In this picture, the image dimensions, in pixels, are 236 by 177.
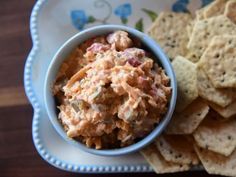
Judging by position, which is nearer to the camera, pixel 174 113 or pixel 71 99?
pixel 71 99

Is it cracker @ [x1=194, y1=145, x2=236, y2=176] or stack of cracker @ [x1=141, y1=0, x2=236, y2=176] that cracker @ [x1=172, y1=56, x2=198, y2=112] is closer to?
stack of cracker @ [x1=141, y1=0, x2=236, y2=176]

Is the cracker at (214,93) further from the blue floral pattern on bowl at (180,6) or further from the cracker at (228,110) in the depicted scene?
the blue floral pattern on bowl at (180,6)

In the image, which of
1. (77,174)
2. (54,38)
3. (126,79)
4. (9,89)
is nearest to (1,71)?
(9,89)

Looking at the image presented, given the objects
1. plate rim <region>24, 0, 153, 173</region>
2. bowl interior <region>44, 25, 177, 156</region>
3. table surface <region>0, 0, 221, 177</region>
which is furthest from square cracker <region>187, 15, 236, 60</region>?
table surface <region>0, 0, 221, 177</region>

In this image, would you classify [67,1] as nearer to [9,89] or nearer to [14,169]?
[9,89]

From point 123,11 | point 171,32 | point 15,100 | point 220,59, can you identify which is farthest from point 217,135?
point 15,100

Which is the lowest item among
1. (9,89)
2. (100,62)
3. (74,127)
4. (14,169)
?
(14,169)
